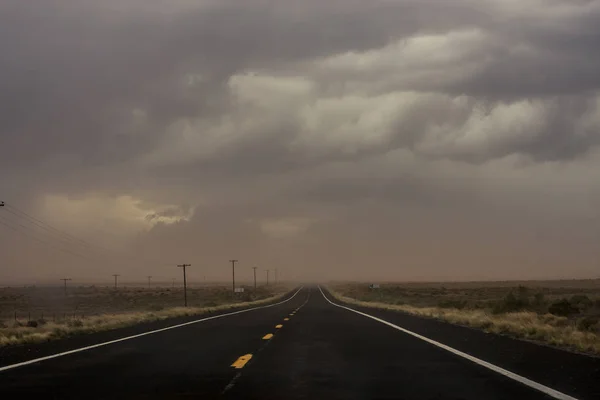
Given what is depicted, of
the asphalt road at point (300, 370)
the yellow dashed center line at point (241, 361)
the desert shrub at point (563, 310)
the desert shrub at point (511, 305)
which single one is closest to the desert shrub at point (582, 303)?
the desert shrub at point (563, 310)

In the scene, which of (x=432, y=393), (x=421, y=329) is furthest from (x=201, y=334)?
(x=432, y=393)

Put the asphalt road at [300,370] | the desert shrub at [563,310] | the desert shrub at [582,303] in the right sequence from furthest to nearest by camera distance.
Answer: the desert shrub at [582,303] → the desert shrub at [563,310] → the asphalt road at [300,370]

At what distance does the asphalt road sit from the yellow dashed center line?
0.02 m

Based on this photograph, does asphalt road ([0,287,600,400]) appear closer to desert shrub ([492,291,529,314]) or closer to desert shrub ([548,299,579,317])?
desert shrub ([548,299,579,317])

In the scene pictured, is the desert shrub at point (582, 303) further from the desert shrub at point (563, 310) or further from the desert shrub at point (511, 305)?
the desert shrub at point (511, 305)

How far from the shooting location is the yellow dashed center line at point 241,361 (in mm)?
12516

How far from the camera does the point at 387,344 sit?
17453 mm

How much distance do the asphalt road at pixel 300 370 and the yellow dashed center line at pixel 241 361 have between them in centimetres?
2

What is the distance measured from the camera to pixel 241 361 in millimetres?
13203

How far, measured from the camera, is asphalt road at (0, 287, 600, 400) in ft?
29.9

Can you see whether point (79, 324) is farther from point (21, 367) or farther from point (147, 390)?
point (147, 390)

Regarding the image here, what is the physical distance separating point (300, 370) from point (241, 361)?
A: 1828 millimetres

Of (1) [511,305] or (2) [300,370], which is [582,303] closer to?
(1) [511,305]

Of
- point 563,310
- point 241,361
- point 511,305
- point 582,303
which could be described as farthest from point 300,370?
point 582,303
